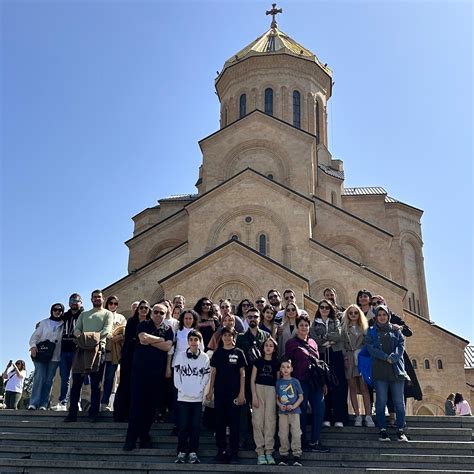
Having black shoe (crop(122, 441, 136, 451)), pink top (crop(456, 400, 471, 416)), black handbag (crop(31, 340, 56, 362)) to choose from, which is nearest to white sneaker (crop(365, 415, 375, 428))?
black shoe (crop(122, 441, 136, 451))

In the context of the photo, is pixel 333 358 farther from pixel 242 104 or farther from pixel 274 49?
pixel 274 49

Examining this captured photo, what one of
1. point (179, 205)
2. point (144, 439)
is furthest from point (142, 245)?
point (144, 439)

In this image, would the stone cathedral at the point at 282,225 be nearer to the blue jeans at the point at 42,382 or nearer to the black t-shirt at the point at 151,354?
the blue jeans at the point at 42,382

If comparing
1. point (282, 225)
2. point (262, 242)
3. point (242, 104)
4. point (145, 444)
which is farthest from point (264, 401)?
point (242, 104)

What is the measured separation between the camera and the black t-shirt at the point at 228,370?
6.32m

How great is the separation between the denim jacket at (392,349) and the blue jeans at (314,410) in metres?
0.99

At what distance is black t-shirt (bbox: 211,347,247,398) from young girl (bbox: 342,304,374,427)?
6.37 feet

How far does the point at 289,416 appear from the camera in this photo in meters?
6.22

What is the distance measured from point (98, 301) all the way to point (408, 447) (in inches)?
198

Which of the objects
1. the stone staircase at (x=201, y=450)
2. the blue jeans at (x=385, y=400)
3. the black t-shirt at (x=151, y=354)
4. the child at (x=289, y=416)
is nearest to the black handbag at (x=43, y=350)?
the stone staircase at (x=201, y=450)

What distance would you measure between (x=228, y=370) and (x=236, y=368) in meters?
A: 0.11

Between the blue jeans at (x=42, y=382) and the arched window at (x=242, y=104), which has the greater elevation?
the arched window at (x=242, y=104)

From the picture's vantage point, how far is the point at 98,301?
788cm

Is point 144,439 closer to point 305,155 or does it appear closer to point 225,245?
point 225,245
